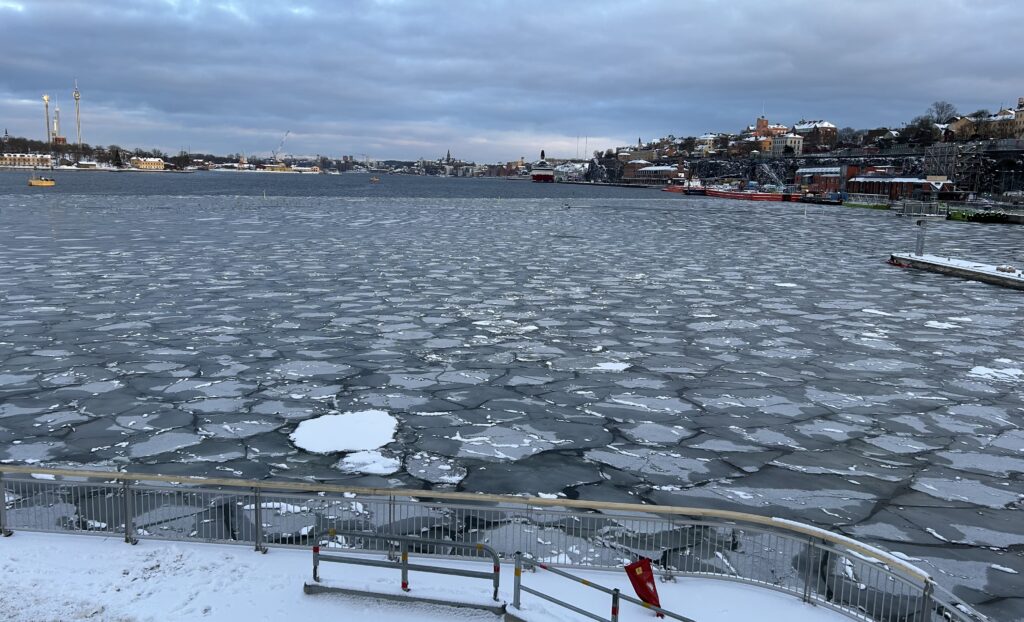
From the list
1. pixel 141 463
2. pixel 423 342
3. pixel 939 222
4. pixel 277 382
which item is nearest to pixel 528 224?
pixel 939 222

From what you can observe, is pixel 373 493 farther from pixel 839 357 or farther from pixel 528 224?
pixel 528 224

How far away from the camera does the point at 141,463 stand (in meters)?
7.72

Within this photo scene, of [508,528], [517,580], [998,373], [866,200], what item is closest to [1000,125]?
[866,200]

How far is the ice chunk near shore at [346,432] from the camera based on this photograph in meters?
8.33

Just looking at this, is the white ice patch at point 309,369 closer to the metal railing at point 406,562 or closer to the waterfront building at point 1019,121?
the metal railing at point 406,562

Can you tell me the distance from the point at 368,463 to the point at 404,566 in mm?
2928

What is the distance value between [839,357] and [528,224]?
112ft

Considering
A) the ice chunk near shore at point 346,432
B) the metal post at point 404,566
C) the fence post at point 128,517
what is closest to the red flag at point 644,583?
the metal post at point 404,566

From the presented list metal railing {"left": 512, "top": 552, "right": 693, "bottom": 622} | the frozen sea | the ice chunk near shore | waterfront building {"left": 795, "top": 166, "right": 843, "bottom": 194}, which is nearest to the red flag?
metal railing {"left": 512, "top": 552, "right": 693, "bottom": 622}

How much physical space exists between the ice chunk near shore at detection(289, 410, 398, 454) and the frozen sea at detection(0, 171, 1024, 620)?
2.8 inches

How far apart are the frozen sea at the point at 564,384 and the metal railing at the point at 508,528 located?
3.56 feet

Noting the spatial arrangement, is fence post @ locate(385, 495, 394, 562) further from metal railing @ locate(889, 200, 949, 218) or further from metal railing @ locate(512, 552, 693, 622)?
metal railing @ locate(889, 200, 949, 218)

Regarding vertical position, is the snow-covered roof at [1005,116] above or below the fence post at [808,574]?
above

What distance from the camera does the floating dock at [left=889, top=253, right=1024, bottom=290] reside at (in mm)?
21191
